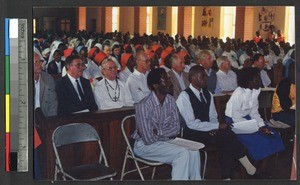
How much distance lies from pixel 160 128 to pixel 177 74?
45cm

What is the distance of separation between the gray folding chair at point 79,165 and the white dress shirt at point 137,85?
0.43 m

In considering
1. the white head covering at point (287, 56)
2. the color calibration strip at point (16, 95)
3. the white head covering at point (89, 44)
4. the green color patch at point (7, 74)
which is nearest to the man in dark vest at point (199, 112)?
the white head covering at point (287, 56)

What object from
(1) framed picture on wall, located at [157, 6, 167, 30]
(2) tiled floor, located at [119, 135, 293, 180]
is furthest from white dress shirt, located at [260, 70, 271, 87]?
(1) framed picture on wall, located at [157, 6, 167, 30]

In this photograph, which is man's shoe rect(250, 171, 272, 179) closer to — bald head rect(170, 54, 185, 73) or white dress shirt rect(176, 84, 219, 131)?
white dress shirt rect(176, 84, 219, 131)

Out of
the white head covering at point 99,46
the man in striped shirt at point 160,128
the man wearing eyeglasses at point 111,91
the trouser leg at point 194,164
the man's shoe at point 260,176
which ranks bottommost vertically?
the man's shoe at point 260,176

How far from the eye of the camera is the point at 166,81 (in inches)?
205

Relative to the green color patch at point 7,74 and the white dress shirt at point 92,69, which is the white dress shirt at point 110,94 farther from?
the green color patch at point 7,74

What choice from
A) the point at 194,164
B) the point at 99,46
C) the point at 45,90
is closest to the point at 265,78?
the point at 194,164

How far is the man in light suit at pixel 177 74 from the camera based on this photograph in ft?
17.1

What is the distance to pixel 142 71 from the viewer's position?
5195mm

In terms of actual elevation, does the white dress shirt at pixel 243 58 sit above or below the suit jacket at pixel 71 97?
above

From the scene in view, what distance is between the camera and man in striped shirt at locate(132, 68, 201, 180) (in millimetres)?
5215

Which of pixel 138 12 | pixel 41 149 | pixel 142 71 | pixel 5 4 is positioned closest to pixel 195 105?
pixel 142 71

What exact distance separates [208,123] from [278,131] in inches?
22.3
